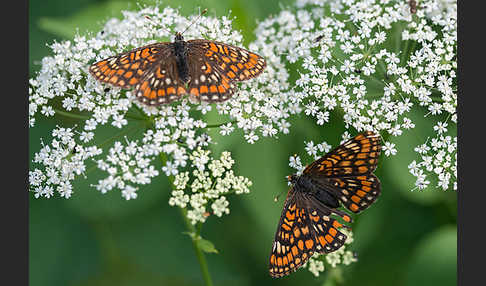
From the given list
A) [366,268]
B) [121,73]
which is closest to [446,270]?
[366,268]

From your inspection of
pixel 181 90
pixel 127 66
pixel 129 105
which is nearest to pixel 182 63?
pixel 181 90

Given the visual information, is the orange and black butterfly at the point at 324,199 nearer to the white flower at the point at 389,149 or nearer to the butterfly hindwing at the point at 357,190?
the butterfly hindwing at the point at 357,190

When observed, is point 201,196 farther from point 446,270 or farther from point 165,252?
point 446,270

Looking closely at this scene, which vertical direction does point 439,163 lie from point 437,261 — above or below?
above

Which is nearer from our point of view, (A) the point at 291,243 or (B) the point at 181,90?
(A) the point at 291,243

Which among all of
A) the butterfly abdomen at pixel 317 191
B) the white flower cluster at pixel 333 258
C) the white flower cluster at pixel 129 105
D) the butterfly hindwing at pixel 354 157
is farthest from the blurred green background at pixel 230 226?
the butterfly abdomen at pixel 317 191

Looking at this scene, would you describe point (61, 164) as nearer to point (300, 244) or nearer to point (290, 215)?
point (290, 215)

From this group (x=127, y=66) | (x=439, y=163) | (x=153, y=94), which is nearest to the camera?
(x=153, y=94)
